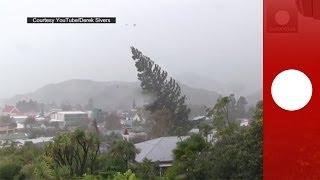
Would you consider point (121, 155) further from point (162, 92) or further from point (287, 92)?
point (287, 92)

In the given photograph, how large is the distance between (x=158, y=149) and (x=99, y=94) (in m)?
0.32

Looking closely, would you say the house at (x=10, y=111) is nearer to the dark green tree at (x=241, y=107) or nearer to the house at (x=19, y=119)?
the house at (x=19, y=119)

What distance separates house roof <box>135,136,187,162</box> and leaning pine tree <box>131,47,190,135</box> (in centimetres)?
→ 3

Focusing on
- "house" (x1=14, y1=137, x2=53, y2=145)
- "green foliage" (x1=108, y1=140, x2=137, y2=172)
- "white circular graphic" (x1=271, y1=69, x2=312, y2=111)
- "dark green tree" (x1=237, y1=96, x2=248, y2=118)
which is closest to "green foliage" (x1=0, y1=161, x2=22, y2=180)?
"house" (x1=14, y1=137, x2=53, y2=145)

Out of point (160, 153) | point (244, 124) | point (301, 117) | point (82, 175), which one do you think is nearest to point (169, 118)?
point (160, 153)

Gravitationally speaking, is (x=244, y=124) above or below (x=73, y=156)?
above

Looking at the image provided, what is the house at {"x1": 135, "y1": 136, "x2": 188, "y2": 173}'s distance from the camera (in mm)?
1411

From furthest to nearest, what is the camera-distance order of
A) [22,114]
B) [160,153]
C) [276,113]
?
[160,153] < [22,114] < [276,113]

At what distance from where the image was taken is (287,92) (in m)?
0.92

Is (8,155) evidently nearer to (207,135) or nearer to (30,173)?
(30,173)

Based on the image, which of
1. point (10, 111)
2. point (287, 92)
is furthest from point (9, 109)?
point (287, 92)

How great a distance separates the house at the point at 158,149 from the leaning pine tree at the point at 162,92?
0.03m

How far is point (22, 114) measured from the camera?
1349mm

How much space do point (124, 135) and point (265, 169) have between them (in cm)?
57
